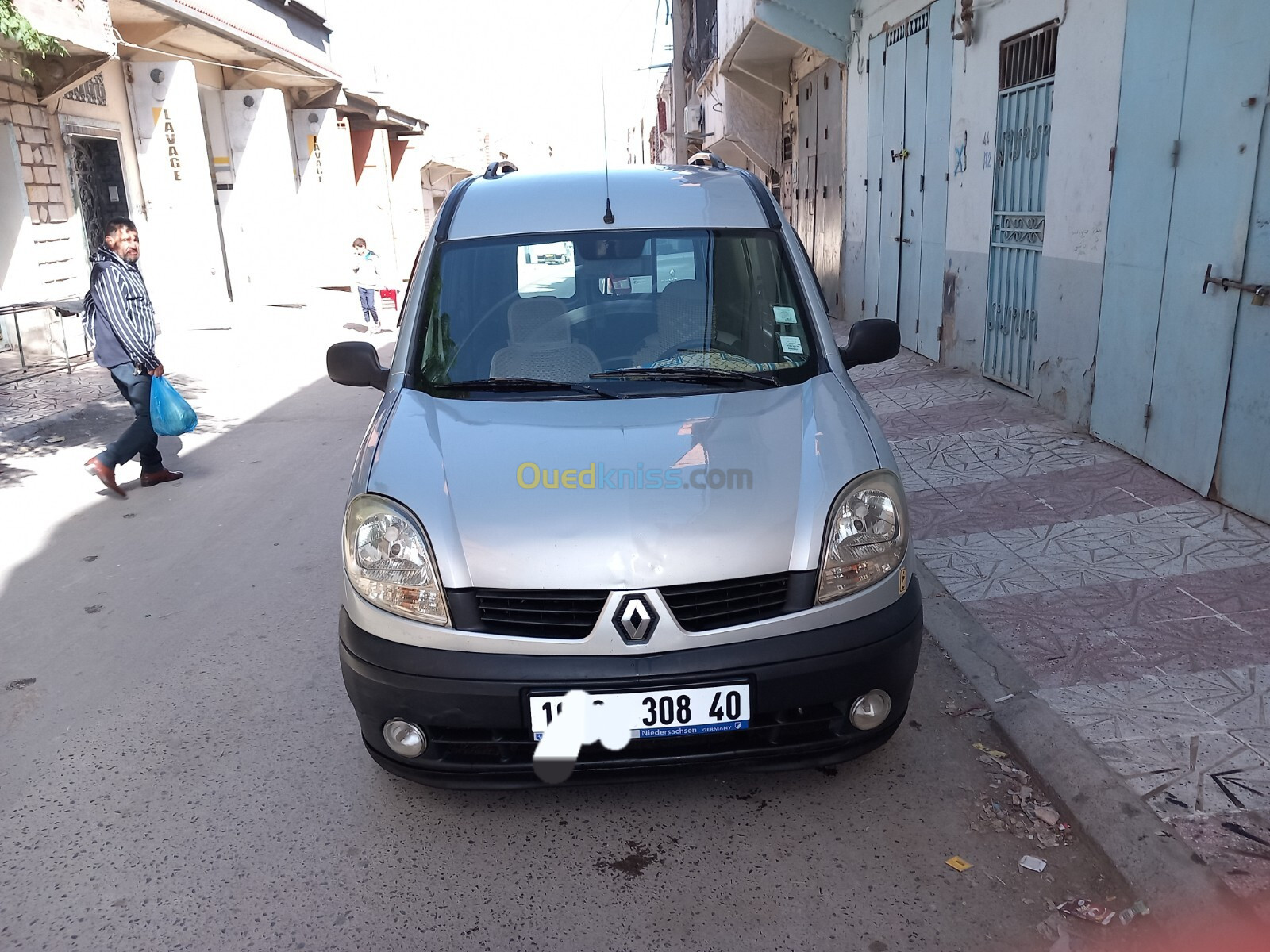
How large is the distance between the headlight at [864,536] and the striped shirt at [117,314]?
5578 millimetres

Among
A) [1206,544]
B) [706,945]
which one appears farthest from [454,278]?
[1206,544]

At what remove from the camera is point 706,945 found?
2469 millimetres

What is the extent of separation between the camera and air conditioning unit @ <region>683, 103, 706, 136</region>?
23.7 m

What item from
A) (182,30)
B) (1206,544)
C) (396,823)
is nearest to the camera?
(396,823)

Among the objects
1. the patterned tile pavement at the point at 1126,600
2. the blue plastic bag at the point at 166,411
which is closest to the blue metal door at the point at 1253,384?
the patterned tile pavement at the point at 1126,600

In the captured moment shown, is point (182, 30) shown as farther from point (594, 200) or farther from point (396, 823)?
point (396, 823)

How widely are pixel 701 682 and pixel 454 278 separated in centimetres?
202

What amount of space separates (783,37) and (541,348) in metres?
13.5

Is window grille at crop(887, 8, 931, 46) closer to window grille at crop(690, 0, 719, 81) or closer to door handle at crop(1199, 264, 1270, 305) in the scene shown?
door handle at crop(1199, 264, 1270, 305)

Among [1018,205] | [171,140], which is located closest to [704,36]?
[171,140]

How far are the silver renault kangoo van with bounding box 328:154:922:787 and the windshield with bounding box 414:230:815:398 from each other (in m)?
0.08

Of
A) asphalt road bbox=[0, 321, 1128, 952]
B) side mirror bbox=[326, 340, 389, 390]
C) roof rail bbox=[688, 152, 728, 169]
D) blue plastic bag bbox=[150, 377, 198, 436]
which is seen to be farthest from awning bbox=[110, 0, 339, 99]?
asphalt road bbox=[0, 321, 1128, 952]

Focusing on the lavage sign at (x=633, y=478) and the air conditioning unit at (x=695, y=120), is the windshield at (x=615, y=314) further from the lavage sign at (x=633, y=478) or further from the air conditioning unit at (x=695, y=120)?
the air conditioning unit at (x=695, y=120)

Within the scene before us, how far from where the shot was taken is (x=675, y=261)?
3.81 meters
